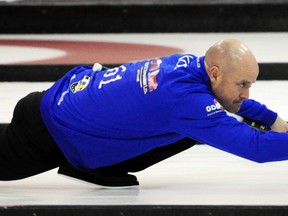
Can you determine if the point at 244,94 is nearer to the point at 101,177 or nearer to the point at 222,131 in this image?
the point at 222,131

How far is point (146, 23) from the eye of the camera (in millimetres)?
6031

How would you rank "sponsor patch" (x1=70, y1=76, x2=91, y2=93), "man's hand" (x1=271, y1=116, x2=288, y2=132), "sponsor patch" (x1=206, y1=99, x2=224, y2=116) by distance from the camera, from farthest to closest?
"man's hand" (x1=271, y1=116, x2=288, y2=132) < "sponsor patch" (x1=70, y1=76, x2=91, y2=93) < "sponsor patch" (x1=206, y1=99, x2=224, y2=116)

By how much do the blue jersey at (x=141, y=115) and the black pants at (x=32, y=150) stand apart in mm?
36

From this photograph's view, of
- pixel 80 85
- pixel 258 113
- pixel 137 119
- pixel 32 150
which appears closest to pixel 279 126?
pixel 258 113

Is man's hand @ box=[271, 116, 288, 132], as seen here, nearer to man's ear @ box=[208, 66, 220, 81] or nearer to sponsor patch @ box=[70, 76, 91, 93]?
man's ear @ box=[208, 66, 220, 81]

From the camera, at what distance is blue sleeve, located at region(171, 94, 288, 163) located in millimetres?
2912

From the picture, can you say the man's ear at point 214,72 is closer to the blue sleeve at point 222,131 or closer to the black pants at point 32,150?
the blue sleeve at point 222,131

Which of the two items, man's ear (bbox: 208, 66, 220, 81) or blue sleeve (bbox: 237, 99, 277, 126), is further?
blue sleeve (bbox: 237, 99, 277, 126)

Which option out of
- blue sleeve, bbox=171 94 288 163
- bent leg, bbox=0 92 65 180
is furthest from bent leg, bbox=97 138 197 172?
blue sleeve, bbox=171 94 288 163

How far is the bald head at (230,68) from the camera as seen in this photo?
116 inches

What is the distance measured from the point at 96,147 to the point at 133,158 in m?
0.16

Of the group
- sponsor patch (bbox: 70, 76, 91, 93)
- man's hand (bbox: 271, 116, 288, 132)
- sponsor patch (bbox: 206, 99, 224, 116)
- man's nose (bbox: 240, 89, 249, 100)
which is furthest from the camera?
man's hand (bbox: 271, 116, 288, 132)

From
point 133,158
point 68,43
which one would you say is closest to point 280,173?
point 133,158

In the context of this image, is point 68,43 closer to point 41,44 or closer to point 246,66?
point 41,44
